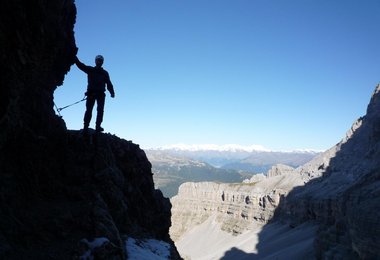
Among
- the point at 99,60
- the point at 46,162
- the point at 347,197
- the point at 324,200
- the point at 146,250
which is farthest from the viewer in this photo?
the point at 324,200

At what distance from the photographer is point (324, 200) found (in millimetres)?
80250

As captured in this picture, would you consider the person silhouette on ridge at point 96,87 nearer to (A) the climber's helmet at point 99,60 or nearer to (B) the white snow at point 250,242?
(A) the climber's helmet at point 99,60

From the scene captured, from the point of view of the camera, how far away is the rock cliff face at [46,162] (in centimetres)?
955

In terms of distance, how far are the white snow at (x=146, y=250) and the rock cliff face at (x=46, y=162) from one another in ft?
0.89

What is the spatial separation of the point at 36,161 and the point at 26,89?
1.99m

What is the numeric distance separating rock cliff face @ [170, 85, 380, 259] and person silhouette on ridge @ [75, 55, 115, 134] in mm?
30068

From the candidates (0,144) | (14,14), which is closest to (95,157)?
(0,144)

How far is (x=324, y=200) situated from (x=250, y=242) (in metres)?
27.9

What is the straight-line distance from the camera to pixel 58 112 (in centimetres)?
1473

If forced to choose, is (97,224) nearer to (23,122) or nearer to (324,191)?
(23,122)

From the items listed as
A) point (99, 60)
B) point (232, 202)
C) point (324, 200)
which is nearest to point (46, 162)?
point (99, 60)

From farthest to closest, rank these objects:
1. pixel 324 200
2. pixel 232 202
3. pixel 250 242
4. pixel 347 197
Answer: pixel 232 202, pixel 250 242, pixel 324 200, pixel 347 197

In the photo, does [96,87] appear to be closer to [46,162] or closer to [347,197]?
[46,162]

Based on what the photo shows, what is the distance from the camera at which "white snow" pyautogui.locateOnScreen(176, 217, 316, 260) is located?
2876 inches
